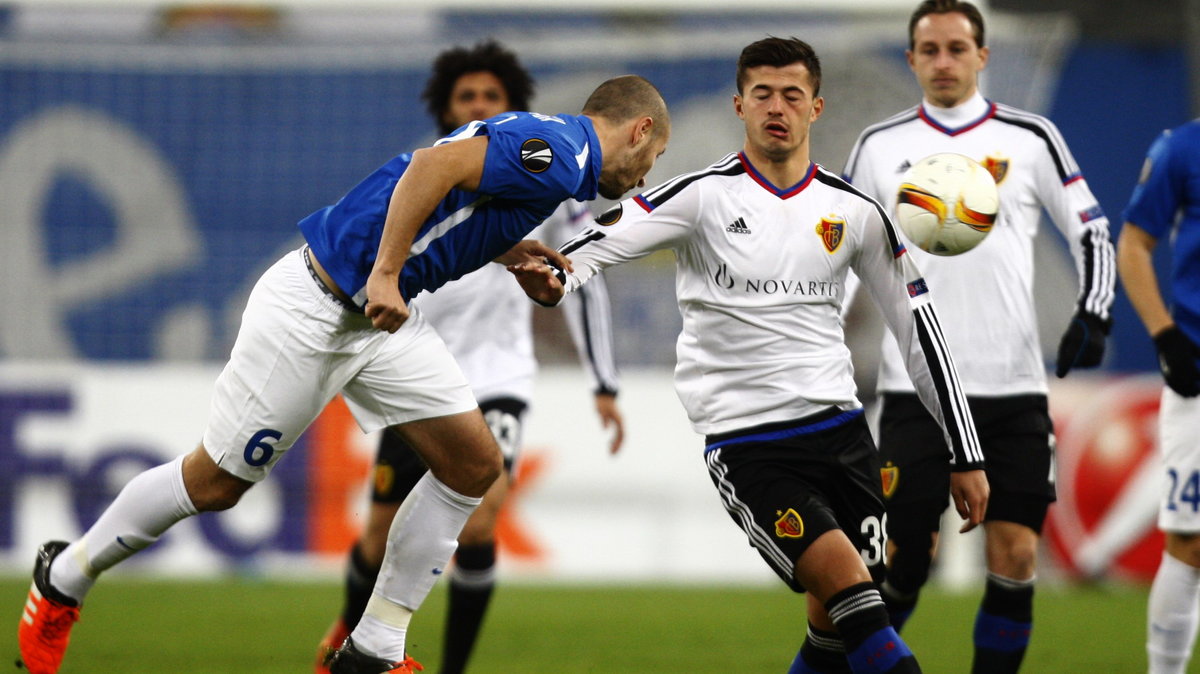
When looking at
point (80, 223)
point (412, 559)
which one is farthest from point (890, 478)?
point (80, 223)

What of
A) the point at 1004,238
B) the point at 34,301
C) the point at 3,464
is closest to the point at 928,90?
the point at 1004,238

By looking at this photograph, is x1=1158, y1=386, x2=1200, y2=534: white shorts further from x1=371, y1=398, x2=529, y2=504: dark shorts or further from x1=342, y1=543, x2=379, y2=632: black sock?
x1=342, y1=543, x2=379, y2=632: black sock

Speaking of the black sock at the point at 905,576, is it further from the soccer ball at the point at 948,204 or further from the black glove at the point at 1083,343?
the soccer ball at the point at 948,204

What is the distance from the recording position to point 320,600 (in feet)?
30.1

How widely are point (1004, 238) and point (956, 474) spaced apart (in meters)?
1.21

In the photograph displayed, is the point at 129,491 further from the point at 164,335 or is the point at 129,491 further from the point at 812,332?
the point at 164,335

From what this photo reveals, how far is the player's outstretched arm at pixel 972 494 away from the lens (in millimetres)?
4230

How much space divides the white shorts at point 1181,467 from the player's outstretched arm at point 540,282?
7.47 feet

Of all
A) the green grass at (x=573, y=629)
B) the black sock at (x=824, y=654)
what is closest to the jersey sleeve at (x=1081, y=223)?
the black sock at (x=824, y=654)

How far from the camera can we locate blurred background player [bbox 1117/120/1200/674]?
5.11 m

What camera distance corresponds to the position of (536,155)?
13.9 ft

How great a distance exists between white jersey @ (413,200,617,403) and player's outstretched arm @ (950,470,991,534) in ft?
6.74

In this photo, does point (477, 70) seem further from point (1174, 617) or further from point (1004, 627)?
point (1174, 617)

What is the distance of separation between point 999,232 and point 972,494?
1.26m
